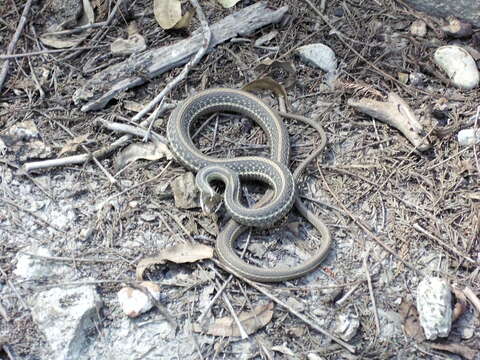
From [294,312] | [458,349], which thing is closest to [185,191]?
[294,312]

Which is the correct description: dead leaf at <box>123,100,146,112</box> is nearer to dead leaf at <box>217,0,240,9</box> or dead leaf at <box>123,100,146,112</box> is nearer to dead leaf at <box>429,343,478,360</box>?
dead leaf at <box>217,0,240,9</box>

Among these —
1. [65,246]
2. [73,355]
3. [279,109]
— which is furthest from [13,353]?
[279,109]

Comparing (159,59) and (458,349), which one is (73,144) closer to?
(159,59)

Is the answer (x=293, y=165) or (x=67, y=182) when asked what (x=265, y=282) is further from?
(x=67, y=182)

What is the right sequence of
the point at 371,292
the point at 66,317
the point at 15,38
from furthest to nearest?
the point at 15,38 < the point at 371,292 < the point at 66,317

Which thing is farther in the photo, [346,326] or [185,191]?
[185,191]

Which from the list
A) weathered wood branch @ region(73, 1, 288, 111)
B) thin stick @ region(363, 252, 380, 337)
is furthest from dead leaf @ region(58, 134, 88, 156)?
thin stick @ region(363, 252, 380, 337)

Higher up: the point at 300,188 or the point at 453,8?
the point at 453,8

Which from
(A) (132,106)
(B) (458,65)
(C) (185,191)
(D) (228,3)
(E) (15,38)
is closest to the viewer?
(C) (185,191)
